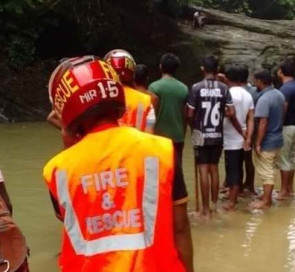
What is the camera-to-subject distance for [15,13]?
1759 centimetres

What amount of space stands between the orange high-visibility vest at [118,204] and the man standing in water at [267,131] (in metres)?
5.34

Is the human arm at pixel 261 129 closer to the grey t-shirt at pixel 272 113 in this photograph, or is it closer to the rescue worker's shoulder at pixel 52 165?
the grey t-shirt at pixel 272 113

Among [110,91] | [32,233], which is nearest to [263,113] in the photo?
[32,233]

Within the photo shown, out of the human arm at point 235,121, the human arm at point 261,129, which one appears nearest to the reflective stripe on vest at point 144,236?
the human arm at point 235,121

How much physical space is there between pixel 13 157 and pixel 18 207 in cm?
330

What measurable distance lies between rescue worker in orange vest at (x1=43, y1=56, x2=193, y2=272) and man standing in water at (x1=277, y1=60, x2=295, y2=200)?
5.87 meters

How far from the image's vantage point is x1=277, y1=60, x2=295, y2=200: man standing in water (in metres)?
7.87

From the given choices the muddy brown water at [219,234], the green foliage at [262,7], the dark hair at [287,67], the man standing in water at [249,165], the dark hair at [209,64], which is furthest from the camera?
the green foliage at [262,7]

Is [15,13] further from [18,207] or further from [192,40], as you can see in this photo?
[18,207]

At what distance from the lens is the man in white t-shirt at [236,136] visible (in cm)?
730

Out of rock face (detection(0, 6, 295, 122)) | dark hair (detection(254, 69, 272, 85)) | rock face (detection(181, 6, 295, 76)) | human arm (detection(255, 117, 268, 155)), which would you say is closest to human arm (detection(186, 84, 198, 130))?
human arm (detection(255, 117, 268, 155))

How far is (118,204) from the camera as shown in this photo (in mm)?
2168

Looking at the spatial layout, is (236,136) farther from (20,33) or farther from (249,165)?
(20,33)

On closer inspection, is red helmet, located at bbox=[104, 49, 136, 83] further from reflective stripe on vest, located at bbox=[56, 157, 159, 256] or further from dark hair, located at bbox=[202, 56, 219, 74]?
reflective stripe on vest, located at bbox=[56, 157, 159, 256]
